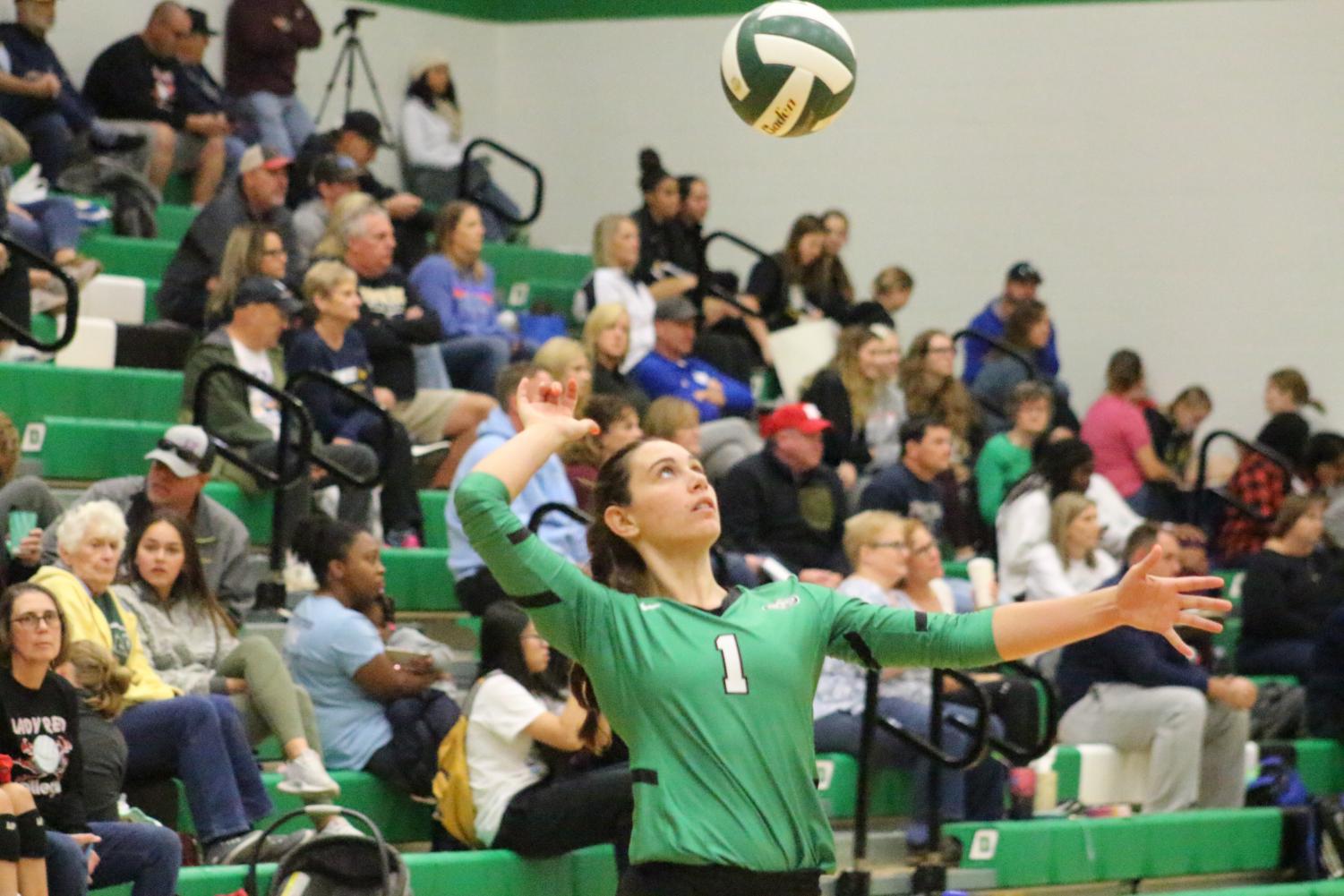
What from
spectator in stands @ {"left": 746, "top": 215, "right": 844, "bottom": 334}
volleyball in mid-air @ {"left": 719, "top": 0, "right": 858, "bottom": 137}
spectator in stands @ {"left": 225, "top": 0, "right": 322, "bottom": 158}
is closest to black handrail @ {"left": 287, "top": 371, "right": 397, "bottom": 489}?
volleyball in mid-air @ {"left": 719, "top": 0, "right": 858, "bottom": 137}

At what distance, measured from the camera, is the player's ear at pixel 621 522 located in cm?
374

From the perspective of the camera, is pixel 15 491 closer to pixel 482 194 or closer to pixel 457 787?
pixel 457 787

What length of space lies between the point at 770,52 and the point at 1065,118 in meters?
7.83

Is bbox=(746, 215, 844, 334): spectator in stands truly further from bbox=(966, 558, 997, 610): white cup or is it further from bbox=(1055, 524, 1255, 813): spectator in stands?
bbox=(1055, 524, 1255, 813): spectator in stands

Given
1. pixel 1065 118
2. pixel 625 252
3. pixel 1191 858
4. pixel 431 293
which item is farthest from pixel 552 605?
pixel 1065 118

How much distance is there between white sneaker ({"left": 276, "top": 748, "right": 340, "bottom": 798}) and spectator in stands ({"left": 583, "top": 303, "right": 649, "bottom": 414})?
11.2 feet

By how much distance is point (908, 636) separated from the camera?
11.9 feet

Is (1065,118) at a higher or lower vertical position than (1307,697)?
higher

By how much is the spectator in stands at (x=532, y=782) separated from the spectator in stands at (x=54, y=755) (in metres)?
1.07

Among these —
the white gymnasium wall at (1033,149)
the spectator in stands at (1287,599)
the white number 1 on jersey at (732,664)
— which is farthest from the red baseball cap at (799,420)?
the white number 1 on jersey at (732,664)

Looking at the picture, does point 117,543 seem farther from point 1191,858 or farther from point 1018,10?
point 1018,10

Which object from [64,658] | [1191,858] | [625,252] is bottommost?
[1191,858]

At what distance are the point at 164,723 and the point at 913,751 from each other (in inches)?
109

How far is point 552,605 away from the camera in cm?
360
